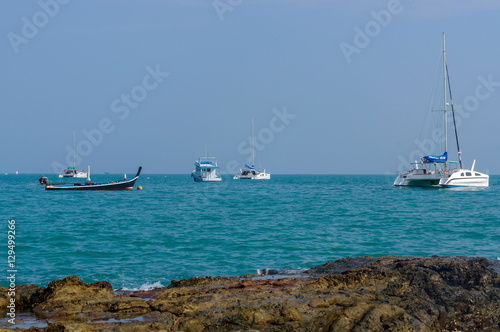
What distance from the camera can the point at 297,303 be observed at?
6.37 m

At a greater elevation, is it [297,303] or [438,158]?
[438,158]

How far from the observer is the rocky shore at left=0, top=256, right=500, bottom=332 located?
19.4ft

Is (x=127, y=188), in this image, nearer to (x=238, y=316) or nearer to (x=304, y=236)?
(x=304, y=236)

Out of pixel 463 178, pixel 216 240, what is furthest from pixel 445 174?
pixel 216 240

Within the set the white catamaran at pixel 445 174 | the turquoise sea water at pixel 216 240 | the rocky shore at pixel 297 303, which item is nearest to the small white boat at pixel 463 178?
A: the white catamaran at pixel 445 174

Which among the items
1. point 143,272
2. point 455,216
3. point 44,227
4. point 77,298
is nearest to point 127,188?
point 44,227

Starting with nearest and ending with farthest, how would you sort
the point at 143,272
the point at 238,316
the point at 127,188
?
the point at 238,316 < the point at 143,272 < the point at 127,188

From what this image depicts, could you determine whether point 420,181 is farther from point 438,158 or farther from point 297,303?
point 297,303

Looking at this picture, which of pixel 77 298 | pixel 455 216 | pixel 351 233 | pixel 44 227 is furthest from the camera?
pixel 455 216

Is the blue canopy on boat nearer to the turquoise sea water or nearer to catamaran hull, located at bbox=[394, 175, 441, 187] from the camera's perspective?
catamaran hull, located at bbox=[394, 175, 441, 187]

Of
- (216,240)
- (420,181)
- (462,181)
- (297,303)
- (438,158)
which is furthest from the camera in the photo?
(420,181)

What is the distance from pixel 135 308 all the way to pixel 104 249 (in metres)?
10.0

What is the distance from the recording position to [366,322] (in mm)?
6070

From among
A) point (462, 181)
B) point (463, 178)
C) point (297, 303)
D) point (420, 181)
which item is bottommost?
point (297, 303)
